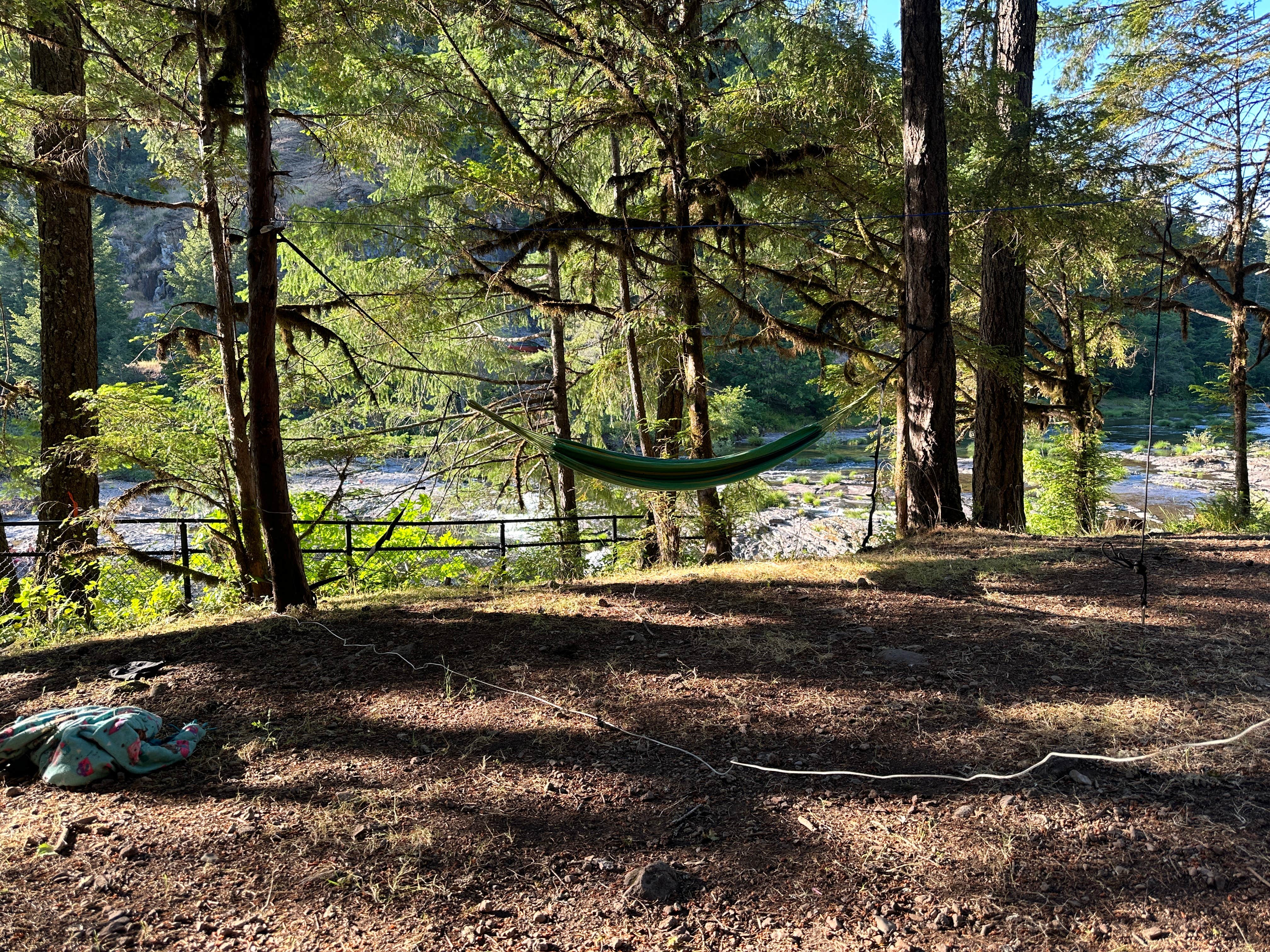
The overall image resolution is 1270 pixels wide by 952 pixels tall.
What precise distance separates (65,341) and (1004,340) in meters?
6.99

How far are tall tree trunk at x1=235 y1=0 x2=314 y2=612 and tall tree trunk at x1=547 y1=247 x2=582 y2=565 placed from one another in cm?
379

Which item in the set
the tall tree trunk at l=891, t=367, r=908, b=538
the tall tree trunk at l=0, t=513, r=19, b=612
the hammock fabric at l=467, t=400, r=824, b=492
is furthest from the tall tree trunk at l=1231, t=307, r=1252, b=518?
the tall tree trunk at l=0, t=513, r=19, b=612

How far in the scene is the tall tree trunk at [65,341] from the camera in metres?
5.41

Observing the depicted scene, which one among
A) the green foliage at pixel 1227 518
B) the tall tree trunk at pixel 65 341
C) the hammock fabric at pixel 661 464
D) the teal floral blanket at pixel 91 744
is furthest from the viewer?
the green foliage at pixel 1227 518

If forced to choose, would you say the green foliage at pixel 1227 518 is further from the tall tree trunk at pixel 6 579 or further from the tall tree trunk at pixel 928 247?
the tall tree trunk at pixel 6 579

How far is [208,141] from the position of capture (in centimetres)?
518

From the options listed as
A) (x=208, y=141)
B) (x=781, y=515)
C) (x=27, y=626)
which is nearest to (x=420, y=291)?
(x=208, y=141)

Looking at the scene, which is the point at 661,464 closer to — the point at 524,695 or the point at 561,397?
the point at 524,695

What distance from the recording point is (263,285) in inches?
139

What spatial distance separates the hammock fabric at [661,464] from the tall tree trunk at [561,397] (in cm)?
331

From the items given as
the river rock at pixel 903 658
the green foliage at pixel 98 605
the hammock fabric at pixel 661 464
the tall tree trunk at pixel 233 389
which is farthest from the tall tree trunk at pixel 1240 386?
the green foliage at pixel 98 605

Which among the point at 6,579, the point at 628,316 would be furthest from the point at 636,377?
the point at 6,579

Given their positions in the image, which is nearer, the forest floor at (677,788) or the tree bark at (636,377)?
the forest floor at (677,788)

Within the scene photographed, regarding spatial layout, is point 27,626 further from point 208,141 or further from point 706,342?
point 706,342
